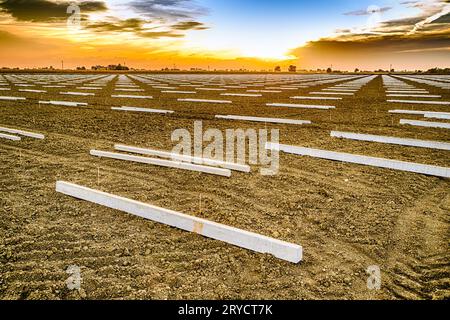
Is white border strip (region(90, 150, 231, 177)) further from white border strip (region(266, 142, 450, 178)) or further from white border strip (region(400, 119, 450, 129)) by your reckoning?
white border strip (region(400, 119, 450, 129))

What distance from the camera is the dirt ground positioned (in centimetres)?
261

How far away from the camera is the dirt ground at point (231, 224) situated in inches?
103

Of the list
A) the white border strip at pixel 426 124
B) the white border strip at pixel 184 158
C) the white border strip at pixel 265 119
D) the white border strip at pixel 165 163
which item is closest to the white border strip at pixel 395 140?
the white border strip at pixel 265 119

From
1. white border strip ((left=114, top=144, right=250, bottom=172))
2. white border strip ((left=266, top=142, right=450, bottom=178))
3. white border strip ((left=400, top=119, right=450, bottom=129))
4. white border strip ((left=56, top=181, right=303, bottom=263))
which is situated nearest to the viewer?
white border strip ((left=56, top=181, right=303, bottom=263))

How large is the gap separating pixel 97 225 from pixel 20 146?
4.33 m

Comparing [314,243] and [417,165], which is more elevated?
[417,165]

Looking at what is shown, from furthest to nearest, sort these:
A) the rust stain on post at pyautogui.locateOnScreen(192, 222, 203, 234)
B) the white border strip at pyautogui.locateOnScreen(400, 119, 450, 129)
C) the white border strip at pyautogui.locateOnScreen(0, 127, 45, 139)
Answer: the white border strip at pyautogui.locateOnScreen(400, 119, 450, 129) → the white border strip at pyautogui.locateOnScreen(0, 127, 45, 139) → the rust stain on post at pyautogui.locateOnScreen(192, 222, 203, 234)

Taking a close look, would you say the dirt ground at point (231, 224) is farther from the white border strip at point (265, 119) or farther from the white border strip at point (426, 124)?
the white border strip at point (426, 124)

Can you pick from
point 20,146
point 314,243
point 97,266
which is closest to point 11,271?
point 97,266

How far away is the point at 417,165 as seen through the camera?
5137 millimetres

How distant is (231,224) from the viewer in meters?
3.55

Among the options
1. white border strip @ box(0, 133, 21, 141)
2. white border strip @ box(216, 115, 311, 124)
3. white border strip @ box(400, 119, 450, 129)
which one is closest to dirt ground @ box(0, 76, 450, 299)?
white border strip @ box(0, 133, 21, 141)

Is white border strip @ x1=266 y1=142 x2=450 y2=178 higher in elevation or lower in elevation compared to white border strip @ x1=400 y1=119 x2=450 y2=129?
lower

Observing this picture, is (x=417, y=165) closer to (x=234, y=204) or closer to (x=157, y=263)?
(x=234, y=204)
